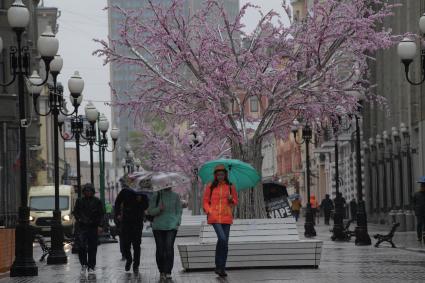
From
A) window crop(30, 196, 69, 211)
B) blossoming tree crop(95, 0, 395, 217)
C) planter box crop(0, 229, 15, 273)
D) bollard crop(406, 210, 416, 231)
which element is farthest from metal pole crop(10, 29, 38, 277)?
window crop(30, 196, 69, 211)

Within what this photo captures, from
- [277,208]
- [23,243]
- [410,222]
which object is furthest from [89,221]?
[410,222]

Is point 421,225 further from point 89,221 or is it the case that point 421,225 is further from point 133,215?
point 89,221

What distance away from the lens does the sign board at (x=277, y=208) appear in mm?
46344

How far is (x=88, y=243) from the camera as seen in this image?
81.5 ft

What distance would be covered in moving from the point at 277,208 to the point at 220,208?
25.2m

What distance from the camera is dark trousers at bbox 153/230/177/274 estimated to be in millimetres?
21734

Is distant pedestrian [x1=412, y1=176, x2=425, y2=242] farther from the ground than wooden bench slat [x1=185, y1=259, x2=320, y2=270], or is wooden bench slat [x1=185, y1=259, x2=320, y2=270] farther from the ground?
distant pedestrian [x1=412, y1=176, x2=425, y2=242]

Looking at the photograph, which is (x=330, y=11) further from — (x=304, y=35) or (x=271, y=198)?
(x=271, y=198)

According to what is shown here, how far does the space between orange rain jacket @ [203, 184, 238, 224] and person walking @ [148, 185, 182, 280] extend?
541 millimetres

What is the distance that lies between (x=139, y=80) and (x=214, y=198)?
1117 cm

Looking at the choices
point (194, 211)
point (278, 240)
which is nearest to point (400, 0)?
point (194, 211)

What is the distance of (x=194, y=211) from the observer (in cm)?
6675

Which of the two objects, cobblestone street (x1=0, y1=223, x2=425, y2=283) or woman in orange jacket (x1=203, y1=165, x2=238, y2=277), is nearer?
cobblestone street (x1=0, y1=223, x2=425, y2=283)

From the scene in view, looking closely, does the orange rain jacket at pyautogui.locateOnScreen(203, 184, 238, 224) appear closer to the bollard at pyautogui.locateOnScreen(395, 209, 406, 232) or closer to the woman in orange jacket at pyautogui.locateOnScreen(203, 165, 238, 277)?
the woman in orange jacket at pyautogui.locateOnScreen(203, 165, 238, 277)
